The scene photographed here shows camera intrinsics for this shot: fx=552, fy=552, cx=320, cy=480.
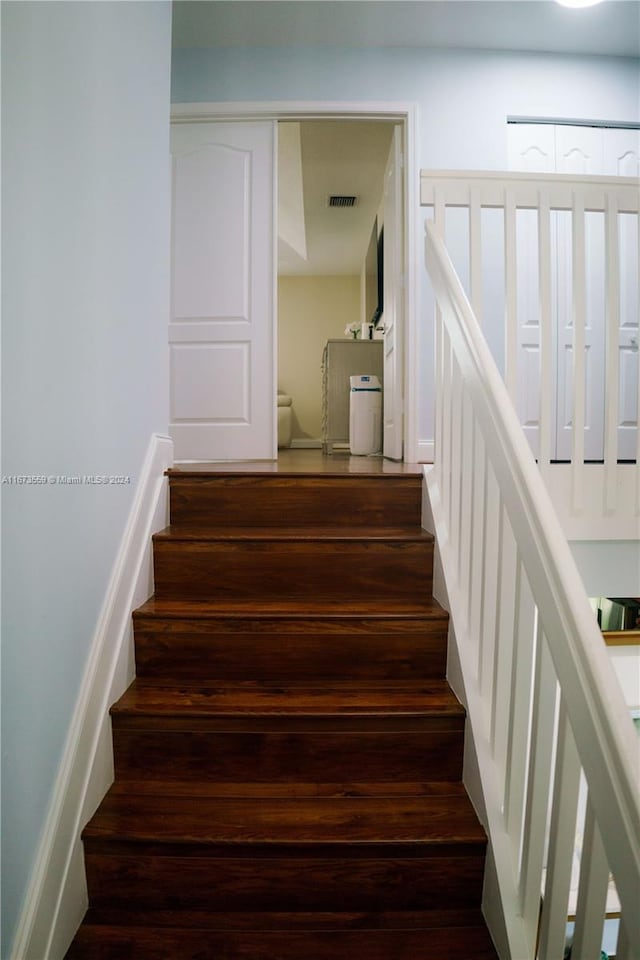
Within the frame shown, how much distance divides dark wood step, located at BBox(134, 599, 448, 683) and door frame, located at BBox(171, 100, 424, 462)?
5.38ft

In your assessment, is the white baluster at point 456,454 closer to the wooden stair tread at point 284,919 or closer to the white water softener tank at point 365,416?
the wooden stair tread at point 284,919

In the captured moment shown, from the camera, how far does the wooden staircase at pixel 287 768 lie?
1.13 metres

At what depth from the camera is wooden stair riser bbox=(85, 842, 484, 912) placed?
115cm

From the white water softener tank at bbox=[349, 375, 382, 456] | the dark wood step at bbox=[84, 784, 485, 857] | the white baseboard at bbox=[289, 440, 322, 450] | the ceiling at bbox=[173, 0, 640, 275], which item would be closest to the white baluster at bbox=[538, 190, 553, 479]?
the dark wood step at bbox=[84, 784, 485, 857]

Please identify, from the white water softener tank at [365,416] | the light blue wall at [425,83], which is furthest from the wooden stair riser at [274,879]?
the light blue wall at [425,83]

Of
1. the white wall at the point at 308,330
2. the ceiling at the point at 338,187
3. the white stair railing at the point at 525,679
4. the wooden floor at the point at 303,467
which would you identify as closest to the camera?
the white stair railing at the point at 525,679

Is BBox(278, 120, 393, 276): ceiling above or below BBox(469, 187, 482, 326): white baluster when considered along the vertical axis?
above

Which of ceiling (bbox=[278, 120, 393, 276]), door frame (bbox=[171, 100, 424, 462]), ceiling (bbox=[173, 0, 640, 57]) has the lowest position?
door frame (bbox=[171, 100, 424, 462])

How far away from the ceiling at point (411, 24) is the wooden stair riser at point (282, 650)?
3.11m

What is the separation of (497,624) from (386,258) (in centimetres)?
312

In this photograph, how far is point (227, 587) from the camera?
171 centimetres

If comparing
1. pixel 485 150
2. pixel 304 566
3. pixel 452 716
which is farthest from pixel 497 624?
pixel 485 150

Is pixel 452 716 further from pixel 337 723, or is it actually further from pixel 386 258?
pixel 386 258

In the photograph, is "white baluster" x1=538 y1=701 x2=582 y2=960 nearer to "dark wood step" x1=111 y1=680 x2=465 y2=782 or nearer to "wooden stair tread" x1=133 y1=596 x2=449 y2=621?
"dark wood step" x1=111 y1=680 x2=465 y2=782
